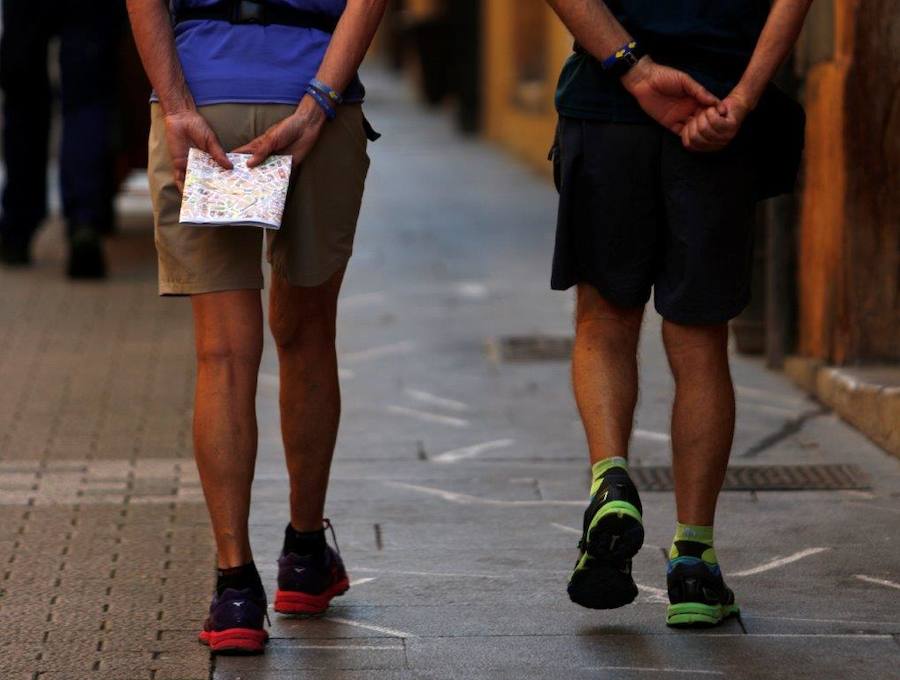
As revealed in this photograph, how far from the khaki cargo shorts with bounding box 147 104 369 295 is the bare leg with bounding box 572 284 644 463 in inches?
21.8

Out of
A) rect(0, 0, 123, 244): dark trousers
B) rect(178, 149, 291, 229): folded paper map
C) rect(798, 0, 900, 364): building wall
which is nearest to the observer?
rect(178, 149, 291, 229): folded paper map

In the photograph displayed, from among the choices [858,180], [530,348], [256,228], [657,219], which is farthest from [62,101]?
A: [657,219]

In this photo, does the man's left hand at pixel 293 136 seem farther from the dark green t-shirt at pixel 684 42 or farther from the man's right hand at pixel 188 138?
the dark green t-shirt at pixel 684 42

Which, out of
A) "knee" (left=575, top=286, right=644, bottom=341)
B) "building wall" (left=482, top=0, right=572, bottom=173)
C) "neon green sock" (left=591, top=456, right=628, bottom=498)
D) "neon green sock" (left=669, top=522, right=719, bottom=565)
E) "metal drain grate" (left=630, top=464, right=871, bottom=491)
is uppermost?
"knee" (left=575, top=286, right=644, bottom=341)

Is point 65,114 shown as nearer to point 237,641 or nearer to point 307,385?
point 307,385

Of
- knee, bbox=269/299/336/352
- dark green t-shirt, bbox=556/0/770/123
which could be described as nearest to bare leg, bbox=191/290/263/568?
knee, bbox=269/299/336/352

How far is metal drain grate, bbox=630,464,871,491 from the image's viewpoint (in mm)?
5293

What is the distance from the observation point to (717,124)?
151 inches

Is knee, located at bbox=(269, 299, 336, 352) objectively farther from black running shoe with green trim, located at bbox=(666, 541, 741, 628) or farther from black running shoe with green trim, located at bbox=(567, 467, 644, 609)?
black running shoe with green trim, located at bbox=(666, 541, 741, 628)

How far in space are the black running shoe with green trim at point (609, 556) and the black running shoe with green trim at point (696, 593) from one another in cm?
21

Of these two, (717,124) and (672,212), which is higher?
(717,124)

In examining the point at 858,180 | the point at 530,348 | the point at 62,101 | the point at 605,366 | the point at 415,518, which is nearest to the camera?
the point at 605,366

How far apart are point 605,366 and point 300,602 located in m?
0.80

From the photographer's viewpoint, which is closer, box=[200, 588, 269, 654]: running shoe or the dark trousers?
box=[200, 588, 269, 654]: running shoe
